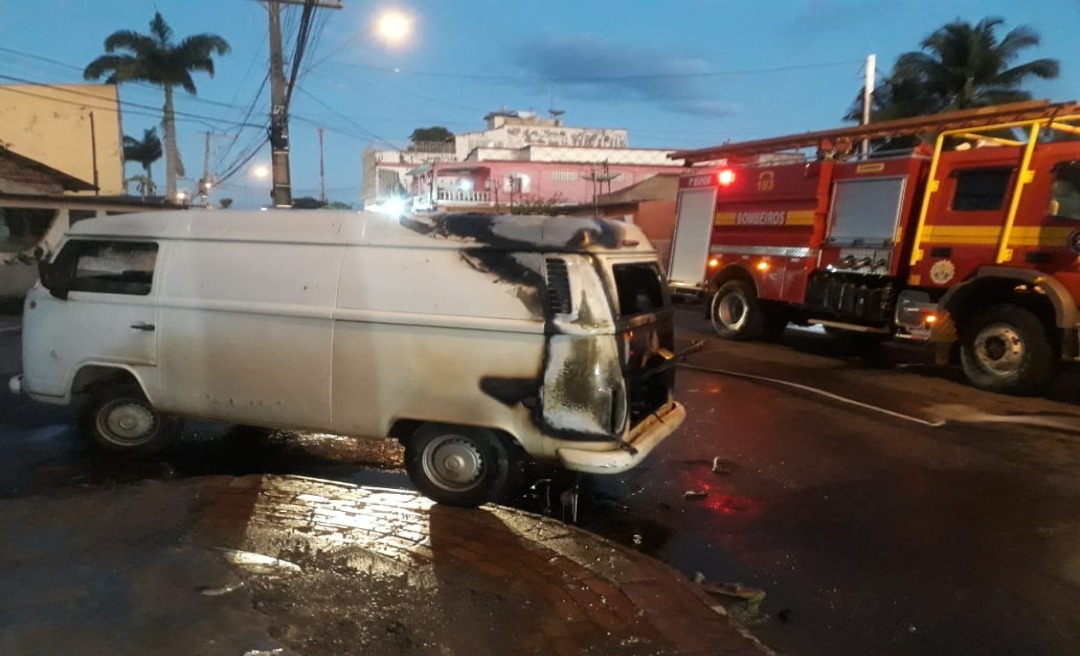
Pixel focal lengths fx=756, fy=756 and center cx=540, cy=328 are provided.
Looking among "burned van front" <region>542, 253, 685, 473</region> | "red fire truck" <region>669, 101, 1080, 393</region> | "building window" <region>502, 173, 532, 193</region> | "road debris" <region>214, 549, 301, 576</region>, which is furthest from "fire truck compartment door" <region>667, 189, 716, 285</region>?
"building window" <region>502, 173, 532, 193</region>

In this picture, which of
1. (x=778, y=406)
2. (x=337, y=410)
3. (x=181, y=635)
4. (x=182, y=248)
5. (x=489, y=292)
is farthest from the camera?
(x=778, y=406)

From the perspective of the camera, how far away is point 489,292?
4688 mm

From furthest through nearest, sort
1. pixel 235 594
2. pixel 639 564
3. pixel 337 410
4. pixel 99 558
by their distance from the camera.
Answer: pixel 337 410 < pixel 639 564 < pixel 99 558 < pixel 235 594

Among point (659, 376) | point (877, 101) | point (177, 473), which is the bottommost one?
point (177, 473)

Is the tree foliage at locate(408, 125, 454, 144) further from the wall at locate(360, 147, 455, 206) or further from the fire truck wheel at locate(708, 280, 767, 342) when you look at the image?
the fire truck wheel at locate(708, 280, 767, 342)

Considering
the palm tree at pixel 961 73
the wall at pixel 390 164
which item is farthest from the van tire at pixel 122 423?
the wall at pixel 390 164

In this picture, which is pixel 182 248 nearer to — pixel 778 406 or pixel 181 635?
pixel 181 635

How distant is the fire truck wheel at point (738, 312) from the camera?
12656 millimetres

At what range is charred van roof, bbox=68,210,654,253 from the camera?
4.73 metres

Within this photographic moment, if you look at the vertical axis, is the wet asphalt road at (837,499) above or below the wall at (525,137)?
below

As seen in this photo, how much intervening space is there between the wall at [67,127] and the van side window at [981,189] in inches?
1284

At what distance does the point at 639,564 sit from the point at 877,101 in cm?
2854

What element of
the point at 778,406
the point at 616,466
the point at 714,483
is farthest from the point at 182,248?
the point at 778,406

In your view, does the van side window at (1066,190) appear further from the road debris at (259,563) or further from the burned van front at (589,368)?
the road debris at (259,563)
